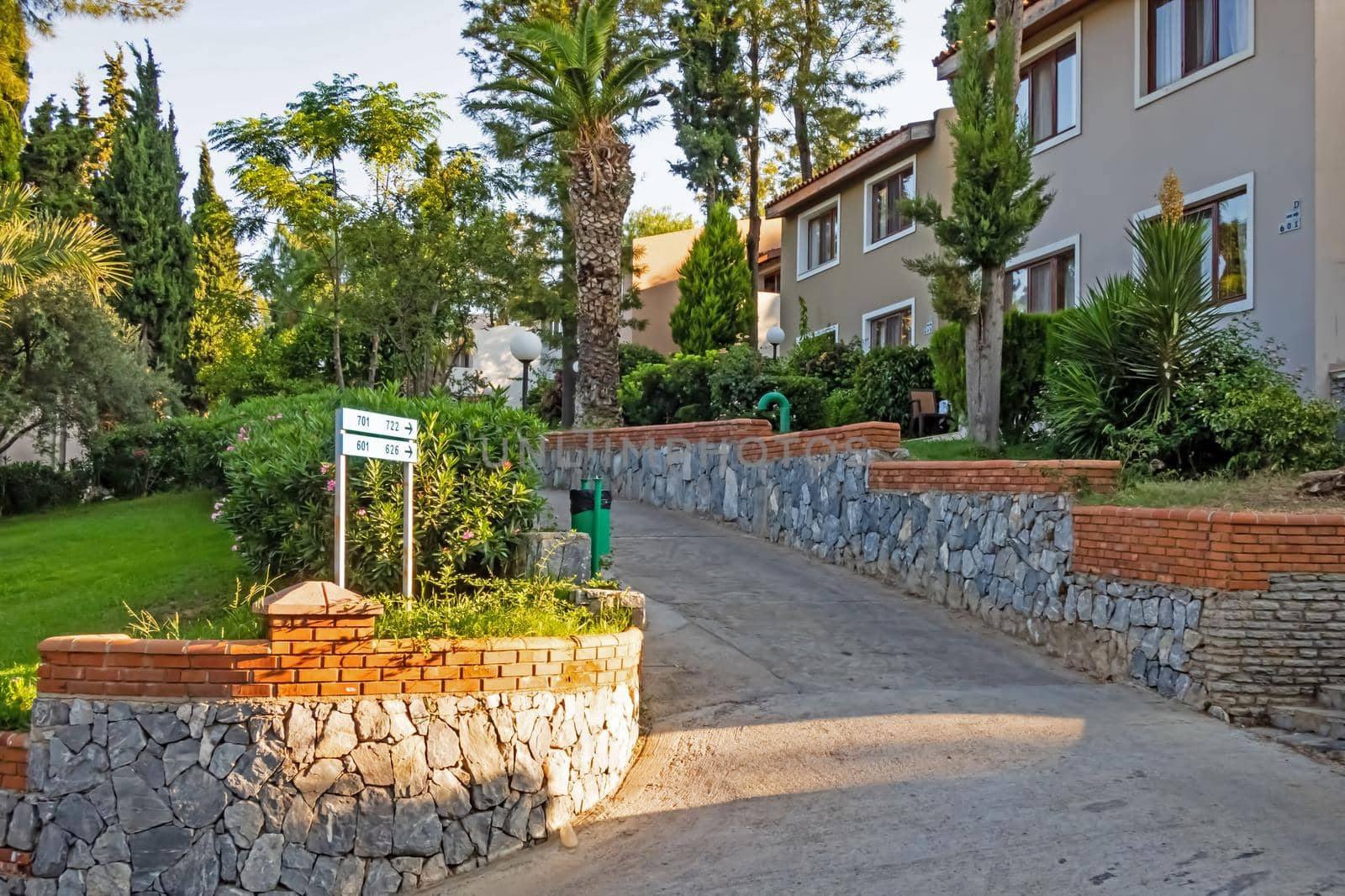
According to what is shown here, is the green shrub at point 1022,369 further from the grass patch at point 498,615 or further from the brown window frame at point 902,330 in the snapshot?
the grass patch at point 498,615

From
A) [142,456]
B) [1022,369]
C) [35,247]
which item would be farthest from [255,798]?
[142,456]

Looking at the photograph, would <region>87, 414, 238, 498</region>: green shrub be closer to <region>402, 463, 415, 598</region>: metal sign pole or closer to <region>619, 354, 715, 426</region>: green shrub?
<region>619, 354, 715, 426</region>: green shrub

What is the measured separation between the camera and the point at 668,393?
19.4m

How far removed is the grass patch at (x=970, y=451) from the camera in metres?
12.6

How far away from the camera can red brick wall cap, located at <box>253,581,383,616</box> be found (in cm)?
611

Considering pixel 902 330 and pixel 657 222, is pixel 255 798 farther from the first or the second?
pixel 657 222

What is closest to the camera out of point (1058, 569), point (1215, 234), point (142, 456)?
point (1058, 569)

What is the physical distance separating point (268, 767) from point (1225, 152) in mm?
13008

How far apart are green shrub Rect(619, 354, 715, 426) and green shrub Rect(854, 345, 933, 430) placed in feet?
8.32

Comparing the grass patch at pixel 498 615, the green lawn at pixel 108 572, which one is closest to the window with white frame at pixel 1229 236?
the grass patch at pixel 498 615

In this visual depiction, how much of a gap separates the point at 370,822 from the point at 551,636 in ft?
4.68

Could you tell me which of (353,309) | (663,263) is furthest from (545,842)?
(663,263)

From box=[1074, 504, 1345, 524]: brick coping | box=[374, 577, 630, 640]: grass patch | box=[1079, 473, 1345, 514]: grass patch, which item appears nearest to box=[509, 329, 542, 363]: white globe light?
box=[1079, 473, 1345, 514]: grass patch

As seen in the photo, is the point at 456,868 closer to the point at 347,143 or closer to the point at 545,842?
the point at 545,842
